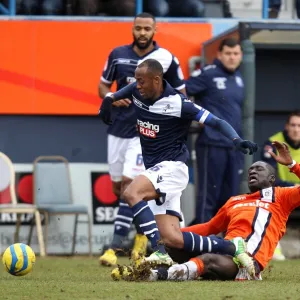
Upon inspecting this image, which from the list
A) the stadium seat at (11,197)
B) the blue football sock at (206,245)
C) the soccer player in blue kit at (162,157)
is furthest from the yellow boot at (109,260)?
the stadium seat at (11,197)

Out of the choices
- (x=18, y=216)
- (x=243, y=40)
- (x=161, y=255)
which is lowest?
(x=18, y=216)

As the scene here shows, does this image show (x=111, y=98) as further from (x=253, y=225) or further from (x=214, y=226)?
(x=253, y=225)

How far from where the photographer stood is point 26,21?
43.5 feet

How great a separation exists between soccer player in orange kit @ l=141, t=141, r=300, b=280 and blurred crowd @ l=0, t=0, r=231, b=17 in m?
5.54

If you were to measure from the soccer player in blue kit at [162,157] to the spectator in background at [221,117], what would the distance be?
3650 millimetres

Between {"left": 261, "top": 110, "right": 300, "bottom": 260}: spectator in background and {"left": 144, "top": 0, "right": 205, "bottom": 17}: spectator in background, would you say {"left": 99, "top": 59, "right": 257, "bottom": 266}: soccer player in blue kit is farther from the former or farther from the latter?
{"left": 144, "top": 0, "right": 205, "bottom": 17}: spectator in background

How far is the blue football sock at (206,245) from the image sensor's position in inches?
316

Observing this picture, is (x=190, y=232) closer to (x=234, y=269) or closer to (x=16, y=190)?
(x=234, y=269)

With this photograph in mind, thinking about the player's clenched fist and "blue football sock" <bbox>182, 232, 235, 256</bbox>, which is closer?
"blue football sock" <bbox>182, 232, 235, 256</bbox>

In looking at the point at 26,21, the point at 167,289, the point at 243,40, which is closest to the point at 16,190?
the point at 26,21

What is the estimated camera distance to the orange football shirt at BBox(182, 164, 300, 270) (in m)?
8.20

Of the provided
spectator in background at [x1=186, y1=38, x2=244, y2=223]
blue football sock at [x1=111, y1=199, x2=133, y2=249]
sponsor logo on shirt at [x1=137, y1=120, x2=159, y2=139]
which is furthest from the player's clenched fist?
spectator in background at [x1=186, y1=38, x2=244, y2=223]

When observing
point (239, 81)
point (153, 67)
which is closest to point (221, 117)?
point (239, 81)

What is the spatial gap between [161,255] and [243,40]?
4787 mm
